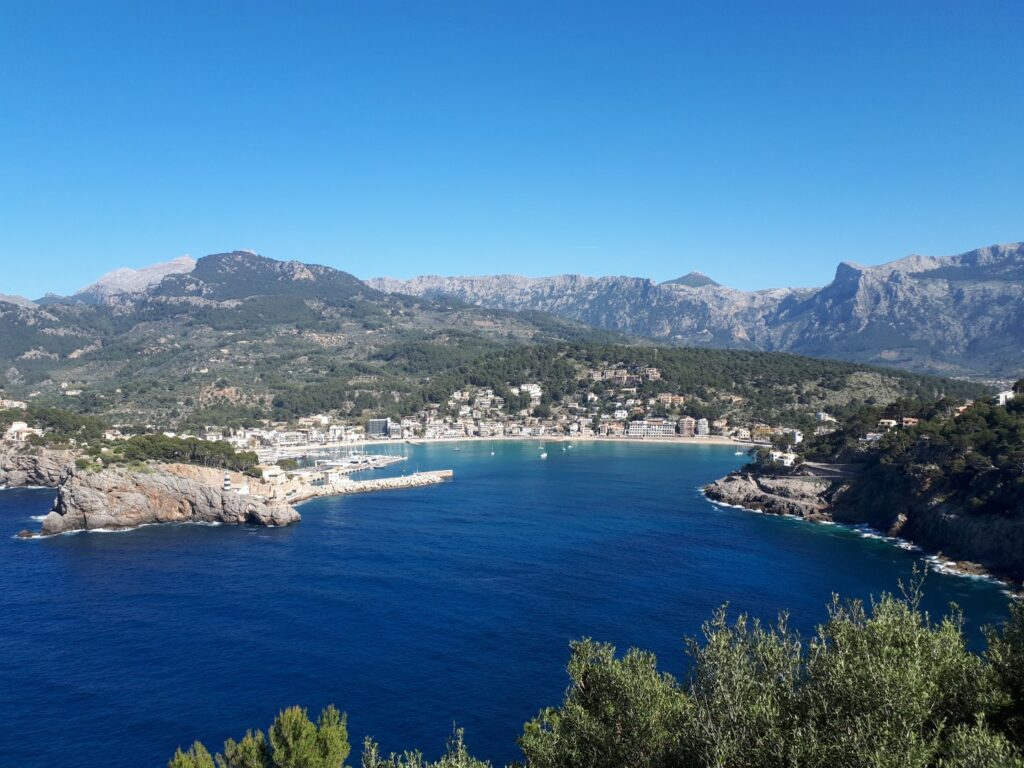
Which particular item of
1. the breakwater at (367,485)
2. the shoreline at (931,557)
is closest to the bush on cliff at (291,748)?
the shoreline at (931,557)

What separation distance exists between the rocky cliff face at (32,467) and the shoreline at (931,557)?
202 feet

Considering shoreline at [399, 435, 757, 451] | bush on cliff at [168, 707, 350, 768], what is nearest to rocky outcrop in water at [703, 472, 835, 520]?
shoreline at [399, 435, 757, 451]

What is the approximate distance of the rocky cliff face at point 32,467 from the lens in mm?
71125

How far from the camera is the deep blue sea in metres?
25.0

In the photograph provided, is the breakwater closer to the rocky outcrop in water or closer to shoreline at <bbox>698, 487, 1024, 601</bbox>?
the rocky outcrop in water

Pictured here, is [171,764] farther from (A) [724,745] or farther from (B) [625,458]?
(B) [625,458]

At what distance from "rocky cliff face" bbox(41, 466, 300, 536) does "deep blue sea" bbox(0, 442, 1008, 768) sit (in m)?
1.91

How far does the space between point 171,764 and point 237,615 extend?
64.6ft

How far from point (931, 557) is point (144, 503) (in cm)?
5215

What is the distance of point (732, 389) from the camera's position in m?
130

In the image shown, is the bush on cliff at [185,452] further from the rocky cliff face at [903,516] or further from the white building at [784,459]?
the white building at [784,459]

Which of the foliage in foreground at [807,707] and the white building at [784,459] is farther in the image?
the white building at [784,459]

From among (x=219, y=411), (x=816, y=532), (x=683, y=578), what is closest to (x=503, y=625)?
(x=683, y=578)

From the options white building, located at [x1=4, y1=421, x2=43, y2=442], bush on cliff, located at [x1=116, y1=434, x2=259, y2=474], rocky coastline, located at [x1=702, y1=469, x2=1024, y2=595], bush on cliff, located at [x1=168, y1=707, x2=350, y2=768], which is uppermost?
white building, located at [x1=4, y1=421, x2=43, y2=442]
